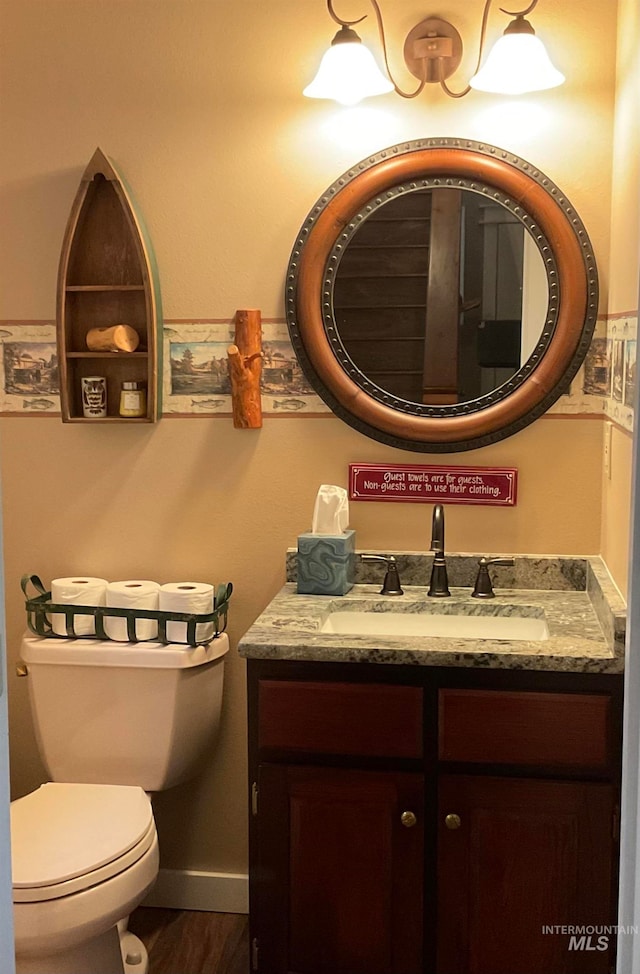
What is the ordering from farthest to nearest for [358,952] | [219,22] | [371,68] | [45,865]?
[219,22]
[371,68]
[358,952]
[45,865]

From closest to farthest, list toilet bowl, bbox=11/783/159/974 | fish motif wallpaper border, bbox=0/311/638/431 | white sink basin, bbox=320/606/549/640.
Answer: toilet bowl, bbox=11/783/159/974 → white sink basin, bbox=320/606/549/640 → fish motif wallpaper border, bbox=0/311/638/431

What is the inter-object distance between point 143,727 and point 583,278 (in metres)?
1.53

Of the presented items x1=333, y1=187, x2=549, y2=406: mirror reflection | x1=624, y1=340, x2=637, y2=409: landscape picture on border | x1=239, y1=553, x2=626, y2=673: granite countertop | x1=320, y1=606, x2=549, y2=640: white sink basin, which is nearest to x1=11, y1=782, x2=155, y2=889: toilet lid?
x1=239, y1=553, x2=626, y2=673: granite countertop

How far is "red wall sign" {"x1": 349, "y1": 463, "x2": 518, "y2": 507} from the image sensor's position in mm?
2625

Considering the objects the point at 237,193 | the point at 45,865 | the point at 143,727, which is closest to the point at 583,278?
the point at 237,193

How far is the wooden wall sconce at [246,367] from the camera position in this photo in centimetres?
265

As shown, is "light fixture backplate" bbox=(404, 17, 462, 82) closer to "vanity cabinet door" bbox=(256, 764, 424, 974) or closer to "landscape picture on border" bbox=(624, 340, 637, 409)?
"landscape picture on border" bbox=(624, 340, 637, 409)

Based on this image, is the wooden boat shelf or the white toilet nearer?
the white toilet

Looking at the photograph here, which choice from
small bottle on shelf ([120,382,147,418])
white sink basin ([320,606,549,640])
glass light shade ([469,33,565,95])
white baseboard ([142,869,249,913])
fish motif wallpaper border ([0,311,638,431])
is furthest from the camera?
white baseboard ([142,869,249,913])

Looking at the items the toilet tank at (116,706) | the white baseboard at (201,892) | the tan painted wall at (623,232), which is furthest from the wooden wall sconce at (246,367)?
the white baseboard at (201,892)

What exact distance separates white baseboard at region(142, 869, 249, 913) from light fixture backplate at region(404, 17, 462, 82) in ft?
6.96

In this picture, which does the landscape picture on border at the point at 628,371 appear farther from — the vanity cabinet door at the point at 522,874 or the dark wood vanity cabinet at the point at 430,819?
the vanity cabinet door at the point at 522,874

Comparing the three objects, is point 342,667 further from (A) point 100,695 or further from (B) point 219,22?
(B) point 219,22

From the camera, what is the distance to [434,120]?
256 centimetres
